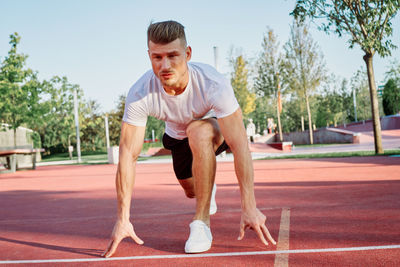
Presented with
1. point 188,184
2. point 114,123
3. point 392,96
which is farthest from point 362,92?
point 188,184

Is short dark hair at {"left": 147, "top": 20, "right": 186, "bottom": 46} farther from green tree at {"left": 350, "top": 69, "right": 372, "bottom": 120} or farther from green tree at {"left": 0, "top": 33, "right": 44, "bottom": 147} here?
green tree at {"left": 350, "top": 69, "right": 372, "bottom": 120}

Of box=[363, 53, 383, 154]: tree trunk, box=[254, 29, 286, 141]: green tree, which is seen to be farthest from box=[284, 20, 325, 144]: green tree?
box=[363, 53, 383, 154]: tree trunk

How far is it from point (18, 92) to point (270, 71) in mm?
17560

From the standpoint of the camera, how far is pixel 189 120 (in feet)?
10.4

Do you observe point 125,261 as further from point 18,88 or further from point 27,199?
point 18,88

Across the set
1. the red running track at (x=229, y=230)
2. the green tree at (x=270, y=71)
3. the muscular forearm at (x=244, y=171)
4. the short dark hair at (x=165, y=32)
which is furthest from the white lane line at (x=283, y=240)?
the green tree at (x=270, y=71)

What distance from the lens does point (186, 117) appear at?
3.14 metres

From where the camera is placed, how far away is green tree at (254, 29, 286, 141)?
29.6m

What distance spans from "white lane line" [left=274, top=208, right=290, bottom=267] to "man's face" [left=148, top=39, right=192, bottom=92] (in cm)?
134

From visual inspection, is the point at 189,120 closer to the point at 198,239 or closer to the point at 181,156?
the point at 181,156

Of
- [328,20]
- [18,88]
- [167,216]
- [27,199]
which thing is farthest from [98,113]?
[167,216]

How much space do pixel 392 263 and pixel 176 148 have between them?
217 cm

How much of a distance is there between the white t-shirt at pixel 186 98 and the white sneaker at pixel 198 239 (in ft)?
2.65

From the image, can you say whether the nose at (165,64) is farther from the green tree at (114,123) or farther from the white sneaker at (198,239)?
the green tree at (114,123)
